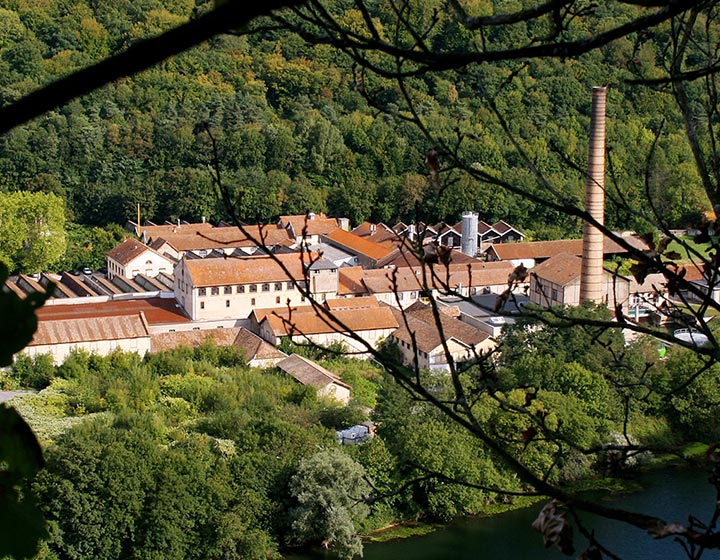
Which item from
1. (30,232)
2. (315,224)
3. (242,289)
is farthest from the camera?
(315,224)

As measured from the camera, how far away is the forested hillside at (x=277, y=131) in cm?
1788

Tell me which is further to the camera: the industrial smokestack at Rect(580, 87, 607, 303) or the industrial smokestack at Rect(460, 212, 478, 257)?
the industrial smokestack at Rect(460, 212, 478, 257)

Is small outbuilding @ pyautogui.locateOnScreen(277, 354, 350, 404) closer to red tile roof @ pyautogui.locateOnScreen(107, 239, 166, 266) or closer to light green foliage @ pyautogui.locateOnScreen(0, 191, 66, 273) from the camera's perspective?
red tile roof @ pyautogui.locateOnScreen(107, 239, 166, 266)

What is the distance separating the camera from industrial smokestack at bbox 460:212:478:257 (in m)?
16.0

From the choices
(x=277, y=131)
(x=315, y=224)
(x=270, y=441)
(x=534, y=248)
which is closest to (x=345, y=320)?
(x=270, y=441)

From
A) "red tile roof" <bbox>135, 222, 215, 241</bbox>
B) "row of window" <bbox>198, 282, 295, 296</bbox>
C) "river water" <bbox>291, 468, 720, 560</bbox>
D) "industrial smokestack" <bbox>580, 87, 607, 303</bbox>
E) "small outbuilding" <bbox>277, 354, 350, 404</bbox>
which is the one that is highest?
"industrial smokestack" <bbox>580, 87, 607, 303</bbox>

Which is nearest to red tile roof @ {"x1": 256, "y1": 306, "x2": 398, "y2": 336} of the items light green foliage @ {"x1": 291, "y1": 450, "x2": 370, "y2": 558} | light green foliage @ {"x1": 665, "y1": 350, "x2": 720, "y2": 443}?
light green foliage @ {"x1": 665, "y1": 350, "x2": 720, "y2": 443}

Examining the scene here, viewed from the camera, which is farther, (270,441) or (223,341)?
(223,341)

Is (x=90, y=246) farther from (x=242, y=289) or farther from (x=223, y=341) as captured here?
(x=223, y=341)

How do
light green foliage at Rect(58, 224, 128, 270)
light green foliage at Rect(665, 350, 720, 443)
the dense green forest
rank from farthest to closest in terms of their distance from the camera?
light green foliage at Rect(58, 224, 128, 270)
light green foliage at Rect(665, 350, 720, 443)
the dense green forest

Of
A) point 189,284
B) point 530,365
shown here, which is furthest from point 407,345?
point 189,284

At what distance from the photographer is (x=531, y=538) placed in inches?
309

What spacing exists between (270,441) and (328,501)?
79 cm

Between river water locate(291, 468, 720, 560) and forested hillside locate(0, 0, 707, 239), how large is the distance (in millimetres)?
8269
